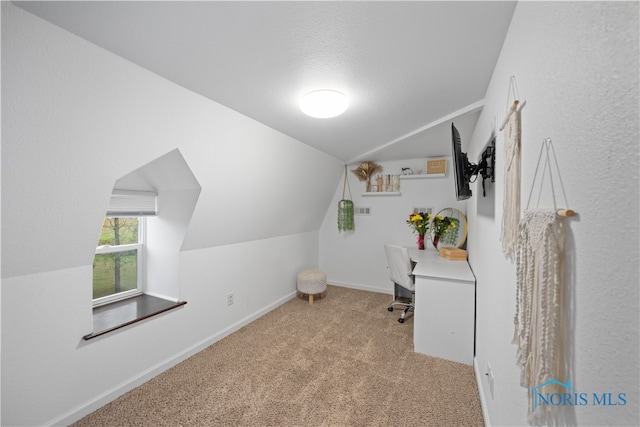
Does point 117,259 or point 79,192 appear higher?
point 79,192

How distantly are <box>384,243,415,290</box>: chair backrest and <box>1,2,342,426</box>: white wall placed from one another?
1726 millimetres

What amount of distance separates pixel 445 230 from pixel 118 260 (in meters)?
3.68

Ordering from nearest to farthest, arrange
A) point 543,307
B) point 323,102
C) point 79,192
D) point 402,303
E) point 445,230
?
point 543,307 → point 79,192 → point 323,102 → point 402,303 → point 445,230

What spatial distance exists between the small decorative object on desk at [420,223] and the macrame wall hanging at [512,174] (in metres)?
2.34

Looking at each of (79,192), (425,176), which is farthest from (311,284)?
(79,192)

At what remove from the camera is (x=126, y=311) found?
2164mm

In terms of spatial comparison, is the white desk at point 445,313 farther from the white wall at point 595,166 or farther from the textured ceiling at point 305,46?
the white wall at point 595,166

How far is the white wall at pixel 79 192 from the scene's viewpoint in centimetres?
120

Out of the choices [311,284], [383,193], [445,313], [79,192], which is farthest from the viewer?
[383,193]

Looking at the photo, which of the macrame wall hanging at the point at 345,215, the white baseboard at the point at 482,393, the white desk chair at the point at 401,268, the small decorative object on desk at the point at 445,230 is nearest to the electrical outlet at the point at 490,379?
the white baseboard at the point at 482,393

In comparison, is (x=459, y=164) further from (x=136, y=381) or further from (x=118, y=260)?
(x=118, y=260)

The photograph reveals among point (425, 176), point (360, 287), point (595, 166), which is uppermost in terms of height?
point (425, 176)

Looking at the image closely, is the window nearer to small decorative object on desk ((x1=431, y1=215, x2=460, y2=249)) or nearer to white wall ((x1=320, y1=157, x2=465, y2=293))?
white wall ((x1=320, y1=157, x2=465, y2=293))

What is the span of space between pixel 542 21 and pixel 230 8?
44.0 inches
